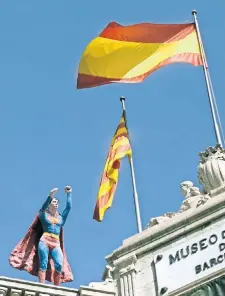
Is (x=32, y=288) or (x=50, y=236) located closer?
(x=32, y=288)

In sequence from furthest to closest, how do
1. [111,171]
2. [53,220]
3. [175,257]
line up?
[111,171] < [53,220] < [175,257]

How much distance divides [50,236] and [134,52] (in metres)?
8.50

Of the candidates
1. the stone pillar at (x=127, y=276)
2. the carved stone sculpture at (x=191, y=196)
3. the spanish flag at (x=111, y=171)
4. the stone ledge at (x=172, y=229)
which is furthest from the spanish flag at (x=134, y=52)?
the stone pillar at (x=127, y=276)

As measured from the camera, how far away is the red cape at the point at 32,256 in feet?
106

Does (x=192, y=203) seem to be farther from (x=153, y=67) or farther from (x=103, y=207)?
(x=153, y=67)

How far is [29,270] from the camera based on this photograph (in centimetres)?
3234

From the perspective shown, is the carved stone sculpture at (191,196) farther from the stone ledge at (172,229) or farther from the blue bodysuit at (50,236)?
the blue bodysuit at (50,236)

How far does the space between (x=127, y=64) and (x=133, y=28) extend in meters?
1.71

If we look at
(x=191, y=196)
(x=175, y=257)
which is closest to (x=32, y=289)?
(x=175, y=257)

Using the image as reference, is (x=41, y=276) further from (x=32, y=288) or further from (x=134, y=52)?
(x=134, y=52)

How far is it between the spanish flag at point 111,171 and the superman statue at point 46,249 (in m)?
2.04

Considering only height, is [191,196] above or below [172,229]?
above

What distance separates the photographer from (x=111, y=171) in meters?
36.3

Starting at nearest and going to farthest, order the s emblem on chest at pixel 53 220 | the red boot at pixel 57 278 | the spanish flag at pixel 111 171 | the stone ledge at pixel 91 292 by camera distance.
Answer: the stone ledge at pixel 91 292
the red boot at pixel 57 278
the s emblem on chest at pixel 53 220
the spanish flag at pixel 111 171
